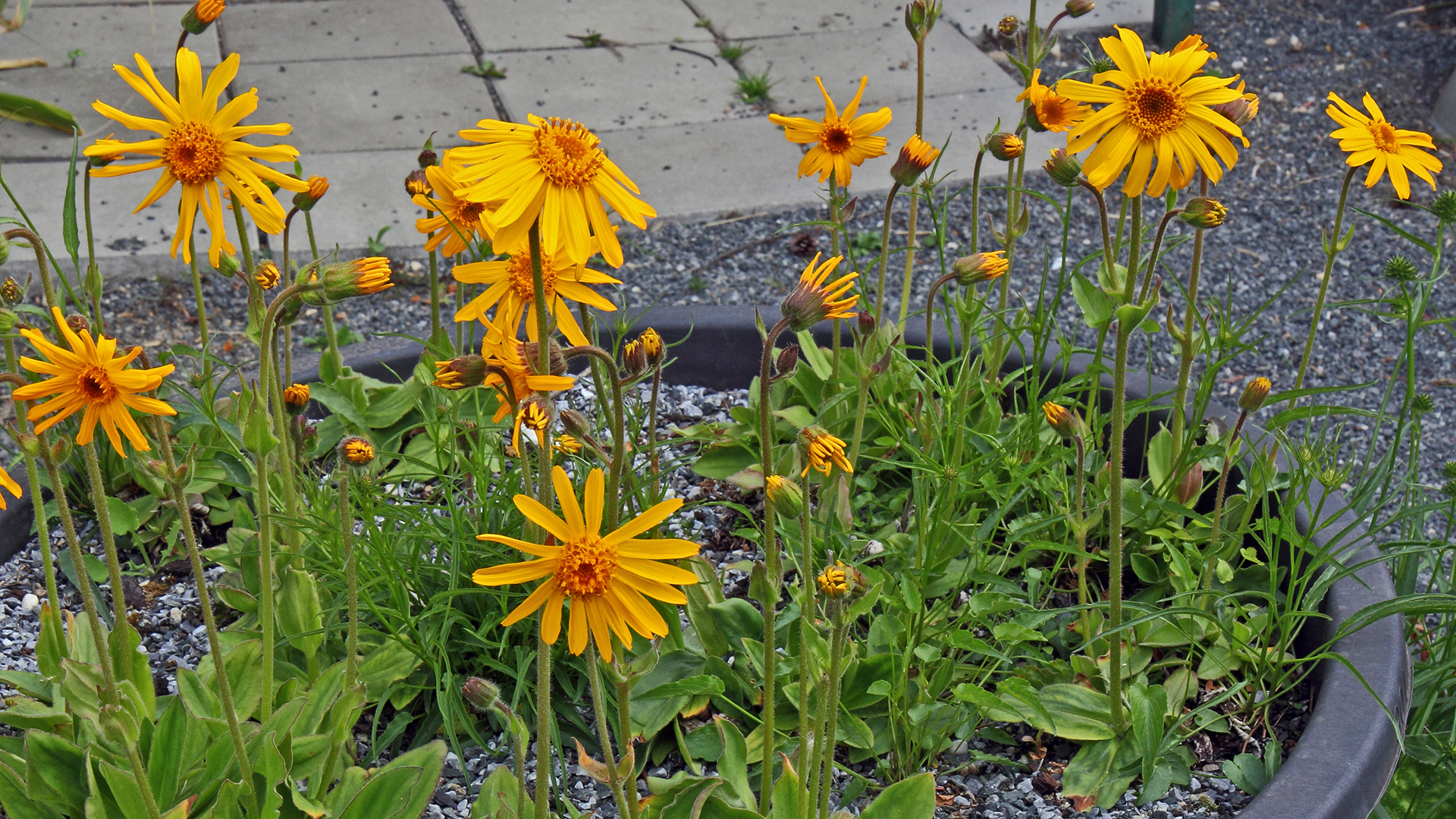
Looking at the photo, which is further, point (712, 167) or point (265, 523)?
point (712, 167)

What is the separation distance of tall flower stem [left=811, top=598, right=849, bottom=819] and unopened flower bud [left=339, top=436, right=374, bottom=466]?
540mm

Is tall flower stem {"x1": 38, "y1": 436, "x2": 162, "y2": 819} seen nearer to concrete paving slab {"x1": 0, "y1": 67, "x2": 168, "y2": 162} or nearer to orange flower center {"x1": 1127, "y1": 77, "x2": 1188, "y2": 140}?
orange flower center {"x1": 1127, "y1": 77, "x2": 1188, "y2": 140}

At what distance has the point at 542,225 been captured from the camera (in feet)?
3.54

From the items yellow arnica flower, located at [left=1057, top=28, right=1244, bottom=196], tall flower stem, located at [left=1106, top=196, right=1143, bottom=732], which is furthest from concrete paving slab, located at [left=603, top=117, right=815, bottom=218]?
yellow arnica flower, located at [left=1057, top=28, right=1244, bottom=196]

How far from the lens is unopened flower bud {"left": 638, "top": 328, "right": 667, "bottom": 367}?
1498 millimetres

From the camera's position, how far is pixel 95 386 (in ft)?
3.85

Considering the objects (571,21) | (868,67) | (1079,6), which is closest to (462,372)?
(1079,6)

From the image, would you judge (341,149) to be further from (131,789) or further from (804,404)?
(131,789)

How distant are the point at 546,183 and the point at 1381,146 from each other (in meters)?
1.27

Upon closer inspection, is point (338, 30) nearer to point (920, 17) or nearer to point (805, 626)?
point (920, 17)

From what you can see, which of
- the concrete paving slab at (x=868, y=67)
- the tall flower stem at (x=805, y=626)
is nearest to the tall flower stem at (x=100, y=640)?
the tall flower stem at (x=805, y=626)

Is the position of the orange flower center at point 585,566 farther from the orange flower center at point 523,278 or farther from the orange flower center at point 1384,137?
the orange flower center at point 1384,137

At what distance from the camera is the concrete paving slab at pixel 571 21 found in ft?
15.3

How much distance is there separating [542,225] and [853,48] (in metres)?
3.77
